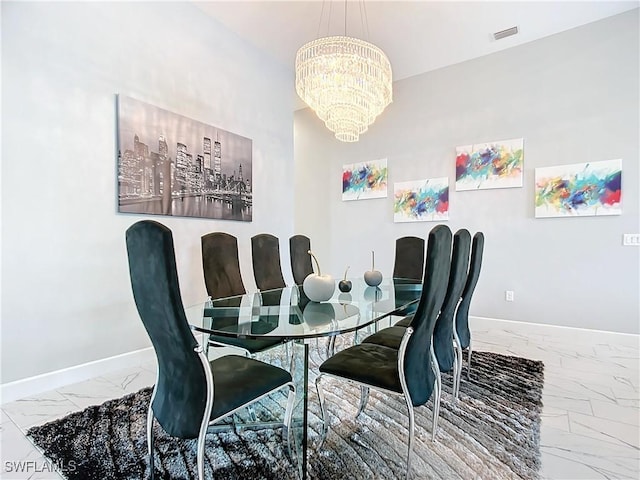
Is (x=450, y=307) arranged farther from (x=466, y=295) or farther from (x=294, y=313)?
(x=294, y=313)

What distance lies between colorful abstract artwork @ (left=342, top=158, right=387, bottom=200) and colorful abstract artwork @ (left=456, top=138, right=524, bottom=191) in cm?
104

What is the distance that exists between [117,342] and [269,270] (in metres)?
1.35

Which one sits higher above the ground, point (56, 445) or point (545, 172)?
point (545, 172)

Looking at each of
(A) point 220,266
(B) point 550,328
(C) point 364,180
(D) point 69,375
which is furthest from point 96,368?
(B) point 550,328

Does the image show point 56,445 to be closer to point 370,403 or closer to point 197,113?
point 370,403

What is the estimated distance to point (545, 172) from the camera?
387cm

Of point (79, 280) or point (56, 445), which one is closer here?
point (56, 445)

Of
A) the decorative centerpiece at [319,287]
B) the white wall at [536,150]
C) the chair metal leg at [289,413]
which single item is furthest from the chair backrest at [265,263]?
the white wall at [536,150]

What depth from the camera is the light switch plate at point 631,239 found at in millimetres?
3433

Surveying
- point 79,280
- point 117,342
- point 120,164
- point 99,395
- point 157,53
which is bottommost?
point 99,395

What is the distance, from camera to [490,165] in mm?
4199

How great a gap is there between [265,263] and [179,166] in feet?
3.94

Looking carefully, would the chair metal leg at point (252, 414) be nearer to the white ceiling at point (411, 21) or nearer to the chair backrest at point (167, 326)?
the chair backrest at point (167, 326)

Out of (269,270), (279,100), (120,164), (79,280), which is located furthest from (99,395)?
(279,100)
